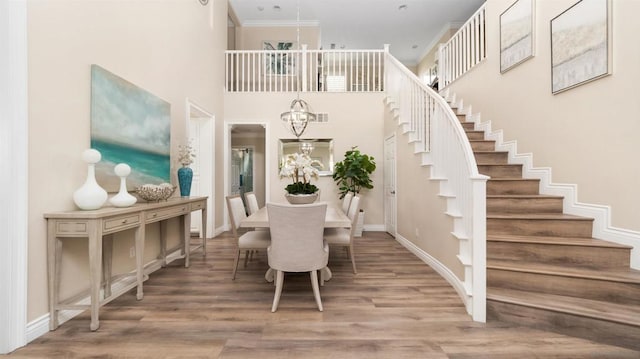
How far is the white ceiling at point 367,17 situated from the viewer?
6.22 metres

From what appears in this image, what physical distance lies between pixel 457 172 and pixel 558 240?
1087mm

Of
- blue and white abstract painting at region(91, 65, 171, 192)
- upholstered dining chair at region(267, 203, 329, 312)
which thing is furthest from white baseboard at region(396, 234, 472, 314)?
blue and white abstract painting at region(91, 65, 171, 192)

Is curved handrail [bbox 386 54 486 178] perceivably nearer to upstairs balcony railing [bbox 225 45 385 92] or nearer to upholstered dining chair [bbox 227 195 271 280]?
upholstered dining chair [bbox 227 195 271 280]

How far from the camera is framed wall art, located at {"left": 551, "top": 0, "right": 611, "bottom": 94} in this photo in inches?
104

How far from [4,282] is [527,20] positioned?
5.86 m

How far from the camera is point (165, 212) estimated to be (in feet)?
9.43

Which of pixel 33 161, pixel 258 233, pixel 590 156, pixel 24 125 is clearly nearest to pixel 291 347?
pixel 258 233

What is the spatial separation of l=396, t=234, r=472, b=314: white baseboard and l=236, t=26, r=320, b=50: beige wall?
5.55 m

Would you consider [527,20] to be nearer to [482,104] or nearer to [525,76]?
[525,76]

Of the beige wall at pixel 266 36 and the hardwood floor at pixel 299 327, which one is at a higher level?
the beige wall at pixel 266 36

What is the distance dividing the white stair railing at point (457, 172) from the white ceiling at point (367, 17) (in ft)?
9.84

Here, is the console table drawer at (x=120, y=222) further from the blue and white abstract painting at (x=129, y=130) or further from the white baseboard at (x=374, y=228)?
the white baseboard at (x=374, y=228)

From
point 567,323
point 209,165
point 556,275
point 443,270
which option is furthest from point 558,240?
point 209,165

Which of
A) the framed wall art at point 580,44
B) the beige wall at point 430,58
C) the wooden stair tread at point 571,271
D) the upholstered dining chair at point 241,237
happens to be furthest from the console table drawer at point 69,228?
the beige wall at point 430,58
